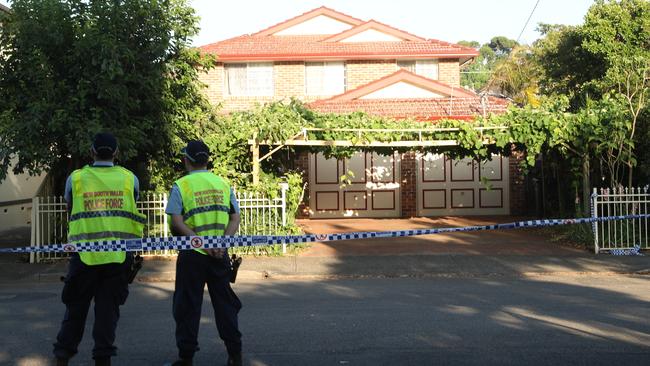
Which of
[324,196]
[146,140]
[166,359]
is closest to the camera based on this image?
[166,359]

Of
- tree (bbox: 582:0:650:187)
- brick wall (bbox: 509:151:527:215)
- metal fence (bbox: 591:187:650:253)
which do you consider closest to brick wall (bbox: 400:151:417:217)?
brick wall (bbox: 509:151:527:215)

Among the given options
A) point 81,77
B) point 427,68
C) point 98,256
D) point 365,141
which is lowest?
point 98,256

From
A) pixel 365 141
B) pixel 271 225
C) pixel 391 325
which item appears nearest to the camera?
pixel 391 325

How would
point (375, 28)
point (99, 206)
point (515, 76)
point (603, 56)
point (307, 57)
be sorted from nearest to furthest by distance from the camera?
point (99, 206) → point (603, 56) → point (307, 57) → point (375, 28) → point (515, 76)

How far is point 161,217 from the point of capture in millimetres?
14969

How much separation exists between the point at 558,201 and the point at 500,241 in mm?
3325

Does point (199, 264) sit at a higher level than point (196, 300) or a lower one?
higher

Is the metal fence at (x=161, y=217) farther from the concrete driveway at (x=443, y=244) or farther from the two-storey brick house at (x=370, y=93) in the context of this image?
the two-storey brick house at (x=370, y=93)

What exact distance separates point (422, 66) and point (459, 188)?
482 centimetres

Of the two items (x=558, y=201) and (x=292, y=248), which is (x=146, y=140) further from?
(x=558, y=201)

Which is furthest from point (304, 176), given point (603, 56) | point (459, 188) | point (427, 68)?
point (603, 56)

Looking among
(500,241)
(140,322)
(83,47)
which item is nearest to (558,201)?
(500,241)

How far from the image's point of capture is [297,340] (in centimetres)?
702

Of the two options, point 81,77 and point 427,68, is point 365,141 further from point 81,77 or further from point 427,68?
point 427,68
